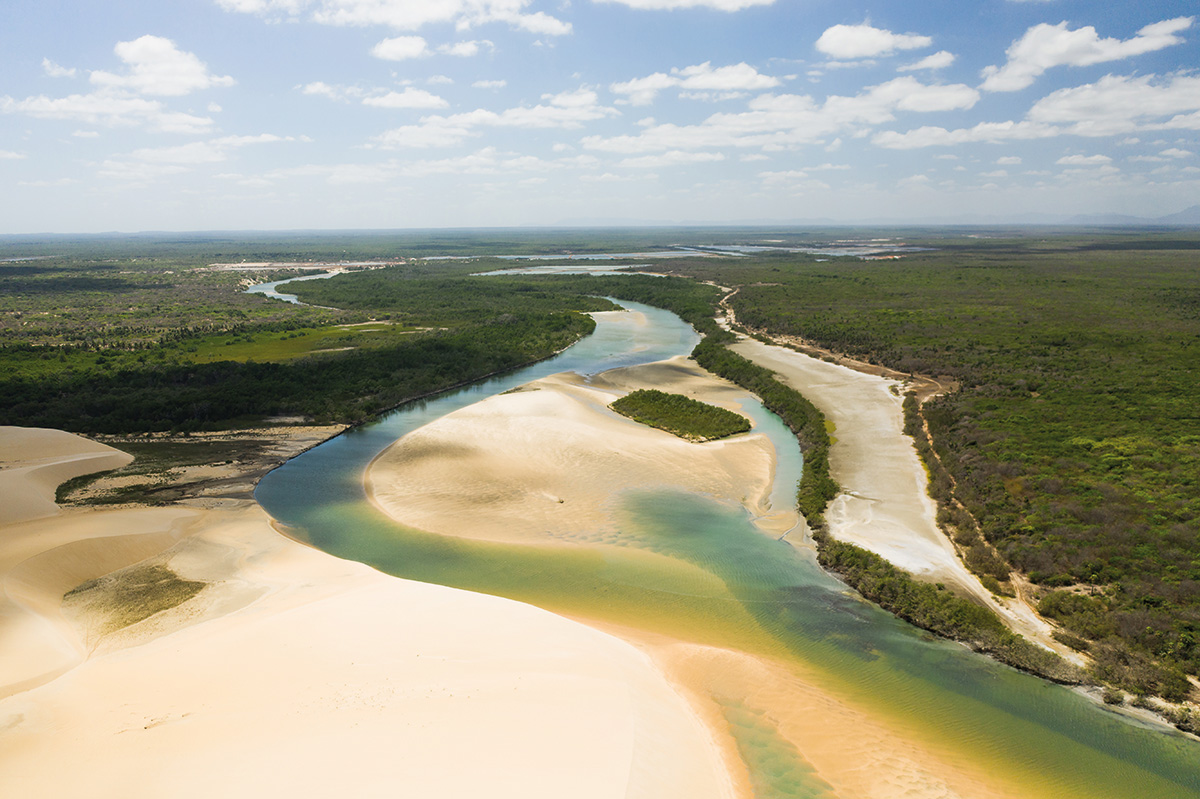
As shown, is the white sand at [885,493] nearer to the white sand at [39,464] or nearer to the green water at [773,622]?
the green water at [773,622]

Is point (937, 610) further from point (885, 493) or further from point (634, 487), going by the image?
point (634, 487)

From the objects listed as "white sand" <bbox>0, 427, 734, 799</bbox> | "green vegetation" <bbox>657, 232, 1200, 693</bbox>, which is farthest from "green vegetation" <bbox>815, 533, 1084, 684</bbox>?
"white sand" <bbox>0, 427, 734, 799</bbox>

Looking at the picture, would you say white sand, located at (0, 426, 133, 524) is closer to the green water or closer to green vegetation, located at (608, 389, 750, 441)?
the green water

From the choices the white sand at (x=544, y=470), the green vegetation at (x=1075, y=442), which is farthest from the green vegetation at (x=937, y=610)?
the white sand at (x=544, y=470)

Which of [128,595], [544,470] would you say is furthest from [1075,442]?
[128,595]

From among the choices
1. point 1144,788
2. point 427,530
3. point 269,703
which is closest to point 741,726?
point 1144,788

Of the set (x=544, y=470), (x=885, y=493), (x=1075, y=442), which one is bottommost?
(x=885, y=493)
